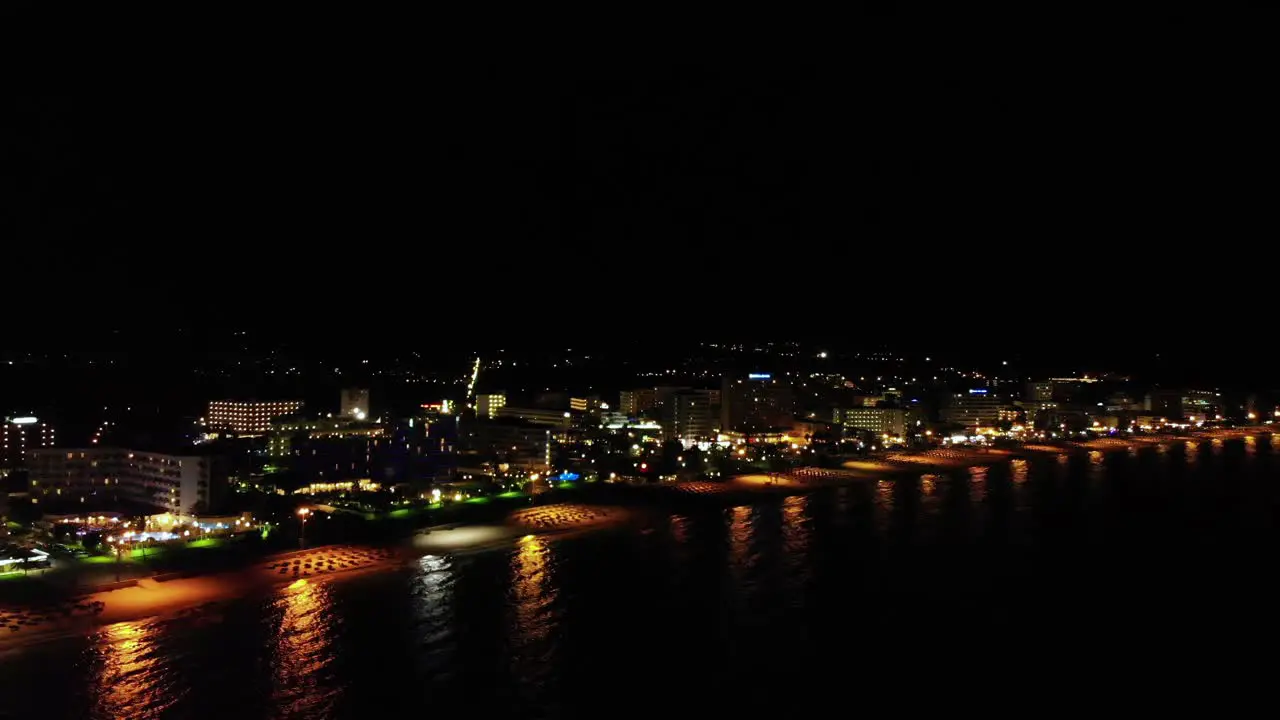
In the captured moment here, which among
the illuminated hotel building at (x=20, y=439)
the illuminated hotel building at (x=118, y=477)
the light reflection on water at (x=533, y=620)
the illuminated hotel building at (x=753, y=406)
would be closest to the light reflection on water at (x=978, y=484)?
the illuminated hotel building at (x=753, y=406)

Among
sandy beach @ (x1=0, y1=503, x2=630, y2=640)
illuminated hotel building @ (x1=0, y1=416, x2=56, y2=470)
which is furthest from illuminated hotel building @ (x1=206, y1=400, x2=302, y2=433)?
sandy beach @ (x1=0, y1=503, x2=630, y2=640)

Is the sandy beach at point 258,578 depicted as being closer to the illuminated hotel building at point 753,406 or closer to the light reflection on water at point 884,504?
the light reflection on water at point 884,504

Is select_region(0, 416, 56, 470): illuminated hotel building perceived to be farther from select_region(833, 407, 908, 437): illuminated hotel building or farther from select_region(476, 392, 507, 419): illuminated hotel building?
select_region(833, 407, 908, 437): illuminated hotel building

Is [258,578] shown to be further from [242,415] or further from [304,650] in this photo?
[242,415]

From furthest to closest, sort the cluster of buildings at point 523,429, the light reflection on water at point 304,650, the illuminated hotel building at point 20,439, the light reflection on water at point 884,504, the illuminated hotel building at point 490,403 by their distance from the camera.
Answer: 1. the illuminated hotel building at point 490,403
2. the illuminated hotel building at point 20,439
3. the light reflection on water at point 884,504
4. the cluster of buildings at point 523,429
5. the light reflection on water at point 304,650

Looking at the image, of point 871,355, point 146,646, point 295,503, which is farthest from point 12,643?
point 871,355
